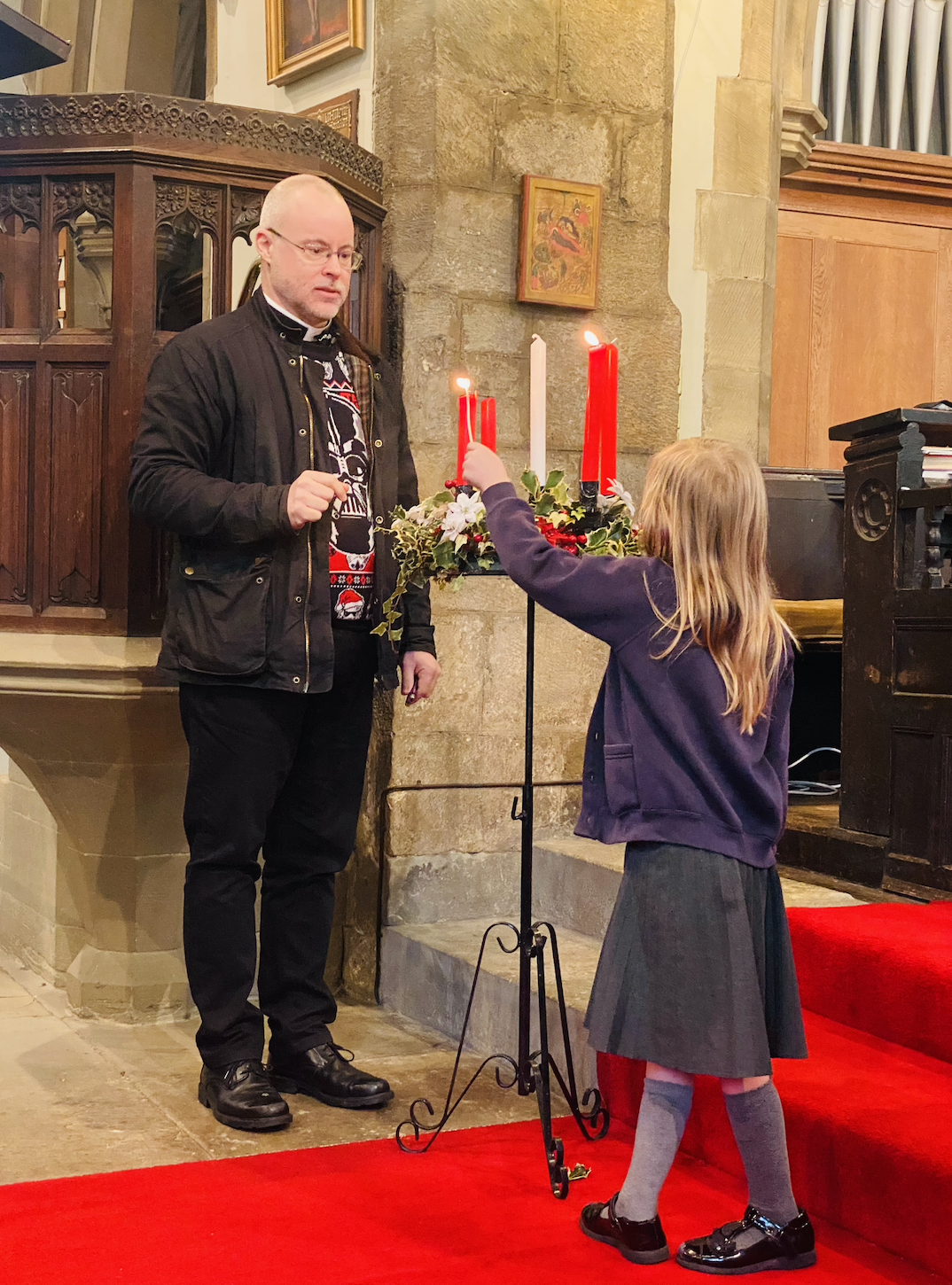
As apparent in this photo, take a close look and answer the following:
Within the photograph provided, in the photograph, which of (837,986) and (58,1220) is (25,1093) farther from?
(837,986)

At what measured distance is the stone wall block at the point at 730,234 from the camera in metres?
4.64

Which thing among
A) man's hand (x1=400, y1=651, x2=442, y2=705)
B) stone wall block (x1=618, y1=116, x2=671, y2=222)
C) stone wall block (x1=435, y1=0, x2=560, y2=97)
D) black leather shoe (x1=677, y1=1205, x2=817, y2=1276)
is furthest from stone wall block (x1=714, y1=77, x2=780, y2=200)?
black leather shoe (x1=677, y1=1205, x2=817, y2=1276)

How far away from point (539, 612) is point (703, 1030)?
7.20 ft

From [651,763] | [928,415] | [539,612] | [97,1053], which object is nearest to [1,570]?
[97,1053]

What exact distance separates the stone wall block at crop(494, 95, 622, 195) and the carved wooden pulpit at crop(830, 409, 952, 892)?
1.10 metres

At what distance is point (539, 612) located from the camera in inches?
173

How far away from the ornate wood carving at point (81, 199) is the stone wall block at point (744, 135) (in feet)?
6.25

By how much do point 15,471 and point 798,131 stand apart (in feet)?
9.74

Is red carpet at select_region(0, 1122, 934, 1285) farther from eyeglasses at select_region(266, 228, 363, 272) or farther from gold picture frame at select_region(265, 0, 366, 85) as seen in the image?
gold picture frame at select_region(265, 0, 366, 85)

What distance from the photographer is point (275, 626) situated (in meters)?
3.03

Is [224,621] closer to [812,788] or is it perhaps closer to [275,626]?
[275,626]

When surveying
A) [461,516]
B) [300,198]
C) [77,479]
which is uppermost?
[300,198]

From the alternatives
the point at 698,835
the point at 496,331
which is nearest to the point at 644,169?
the point at 496,331

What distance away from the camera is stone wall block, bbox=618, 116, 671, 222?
4426mm
